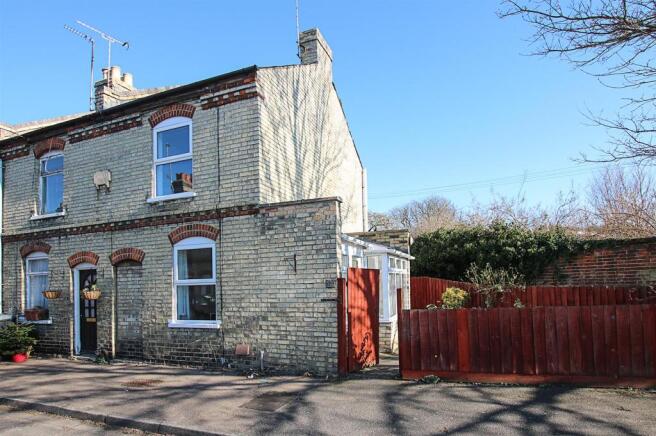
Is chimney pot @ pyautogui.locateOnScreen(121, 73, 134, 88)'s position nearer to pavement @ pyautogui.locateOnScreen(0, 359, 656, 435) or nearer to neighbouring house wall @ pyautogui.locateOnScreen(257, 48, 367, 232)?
neighbouring house wall @ pyautogui.locateOnScreen(257, 48, 367, 232)

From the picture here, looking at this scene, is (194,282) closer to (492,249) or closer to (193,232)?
(193,232)

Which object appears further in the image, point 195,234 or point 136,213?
point 136,213

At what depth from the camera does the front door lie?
12.1 metres

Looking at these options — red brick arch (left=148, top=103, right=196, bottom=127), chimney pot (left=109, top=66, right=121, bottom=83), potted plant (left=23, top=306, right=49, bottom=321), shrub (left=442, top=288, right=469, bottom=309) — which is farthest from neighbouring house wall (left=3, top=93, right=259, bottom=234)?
shrub (left=442, top=288, right=469, bottom=309)

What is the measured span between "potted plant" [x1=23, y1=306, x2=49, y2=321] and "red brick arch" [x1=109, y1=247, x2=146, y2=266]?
9.83ft

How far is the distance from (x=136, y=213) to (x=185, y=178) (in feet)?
5.17

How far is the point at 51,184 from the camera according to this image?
→ 43.8 ft

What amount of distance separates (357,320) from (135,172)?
6382 mm

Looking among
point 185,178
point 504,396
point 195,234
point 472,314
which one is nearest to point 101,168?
point 185,178

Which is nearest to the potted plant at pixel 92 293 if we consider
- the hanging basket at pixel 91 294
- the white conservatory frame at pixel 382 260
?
the hanging basket at pixel 91 294

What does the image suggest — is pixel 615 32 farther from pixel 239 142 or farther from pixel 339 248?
pixel 239 142

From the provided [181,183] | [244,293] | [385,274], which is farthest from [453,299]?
[181,183]

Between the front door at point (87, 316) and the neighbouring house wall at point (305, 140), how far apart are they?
5588 mm

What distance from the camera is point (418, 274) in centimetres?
1986
